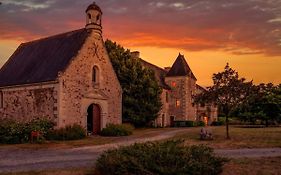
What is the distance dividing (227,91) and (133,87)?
16808mm

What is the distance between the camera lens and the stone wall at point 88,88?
2884 centimetres

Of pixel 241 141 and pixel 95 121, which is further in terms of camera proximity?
pixel 95 121

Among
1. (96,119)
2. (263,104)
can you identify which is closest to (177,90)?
(263,104)

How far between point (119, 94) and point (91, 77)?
13.4 ft

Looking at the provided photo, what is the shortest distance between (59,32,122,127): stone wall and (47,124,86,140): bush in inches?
36.3

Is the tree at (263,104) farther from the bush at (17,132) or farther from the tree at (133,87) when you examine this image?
the bush at (17,132)

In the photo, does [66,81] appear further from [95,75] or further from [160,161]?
[160,161]

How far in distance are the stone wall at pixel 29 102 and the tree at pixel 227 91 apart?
451 inches

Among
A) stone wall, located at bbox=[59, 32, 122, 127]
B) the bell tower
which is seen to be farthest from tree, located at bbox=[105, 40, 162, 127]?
the bell tower

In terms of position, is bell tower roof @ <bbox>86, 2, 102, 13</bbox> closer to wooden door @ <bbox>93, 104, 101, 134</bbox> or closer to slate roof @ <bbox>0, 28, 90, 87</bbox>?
slate roof @ <bbox>0, 28, 90, 87</bbox>

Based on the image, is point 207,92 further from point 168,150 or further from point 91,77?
point 168,150

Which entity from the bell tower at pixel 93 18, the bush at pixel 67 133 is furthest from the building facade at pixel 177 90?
the bush at pixel 67 133

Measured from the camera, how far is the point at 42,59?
3256 centimetres

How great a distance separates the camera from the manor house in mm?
28906
